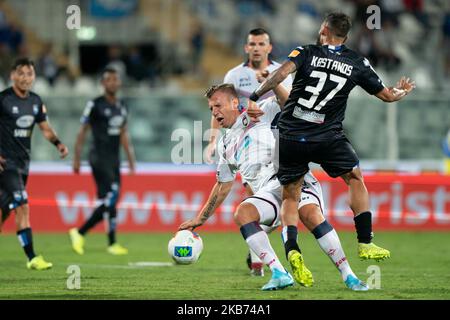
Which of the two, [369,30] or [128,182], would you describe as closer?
[128,182]

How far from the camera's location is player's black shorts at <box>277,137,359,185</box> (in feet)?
32.4

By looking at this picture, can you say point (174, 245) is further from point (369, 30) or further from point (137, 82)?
point (369, 30)

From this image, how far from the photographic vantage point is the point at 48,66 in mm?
24266

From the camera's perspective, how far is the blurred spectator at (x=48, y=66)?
2409 centimetres

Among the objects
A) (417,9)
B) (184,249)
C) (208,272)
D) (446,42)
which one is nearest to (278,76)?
(184,249)

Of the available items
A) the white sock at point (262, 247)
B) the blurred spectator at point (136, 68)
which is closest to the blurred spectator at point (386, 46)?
the blurred spectator at point (136, 68)

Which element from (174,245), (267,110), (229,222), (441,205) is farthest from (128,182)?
(174,245)

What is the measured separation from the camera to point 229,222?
18.8m

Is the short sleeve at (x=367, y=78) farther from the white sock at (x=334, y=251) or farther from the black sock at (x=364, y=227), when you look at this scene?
the white sock at (x=334, y=251)

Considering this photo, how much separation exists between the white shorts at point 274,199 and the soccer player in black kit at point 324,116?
0.36 ft

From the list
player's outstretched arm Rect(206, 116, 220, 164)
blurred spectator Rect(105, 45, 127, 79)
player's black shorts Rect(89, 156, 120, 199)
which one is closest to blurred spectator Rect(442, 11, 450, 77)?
blurred spectator Rect(105, 45, 127, 79)

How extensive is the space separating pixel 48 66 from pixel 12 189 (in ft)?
39.4

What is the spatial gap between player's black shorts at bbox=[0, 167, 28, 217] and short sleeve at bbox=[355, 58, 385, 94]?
4.77 metres
